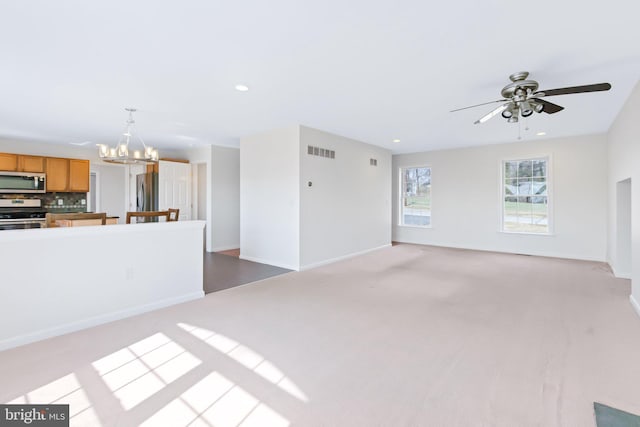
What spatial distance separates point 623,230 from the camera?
4.89 m

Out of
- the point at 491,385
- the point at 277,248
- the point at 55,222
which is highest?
the point at 55,222

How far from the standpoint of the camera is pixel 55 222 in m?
3.67

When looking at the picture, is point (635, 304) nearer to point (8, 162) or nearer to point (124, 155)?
point (124, 155)

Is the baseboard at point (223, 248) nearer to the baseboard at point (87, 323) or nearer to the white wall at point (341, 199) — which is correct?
the white wall at point (341, 199)

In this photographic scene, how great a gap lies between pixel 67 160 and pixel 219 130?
402 centimetres

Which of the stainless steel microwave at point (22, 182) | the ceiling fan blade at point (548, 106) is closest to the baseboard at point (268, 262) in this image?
the ceiling fan blade at point (548, 106)

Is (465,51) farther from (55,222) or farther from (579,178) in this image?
(579,178)

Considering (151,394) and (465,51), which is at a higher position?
(465,51)

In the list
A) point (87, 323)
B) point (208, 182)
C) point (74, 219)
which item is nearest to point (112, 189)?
point (208, 182)

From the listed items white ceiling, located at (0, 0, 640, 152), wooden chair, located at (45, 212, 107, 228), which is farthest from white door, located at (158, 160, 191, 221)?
wooden chair, located at (45, 212, 107, 228)

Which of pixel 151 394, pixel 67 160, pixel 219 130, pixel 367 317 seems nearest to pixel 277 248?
pixel 219 130

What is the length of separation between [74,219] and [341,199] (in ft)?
14.1

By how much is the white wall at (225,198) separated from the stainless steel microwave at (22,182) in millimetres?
3456

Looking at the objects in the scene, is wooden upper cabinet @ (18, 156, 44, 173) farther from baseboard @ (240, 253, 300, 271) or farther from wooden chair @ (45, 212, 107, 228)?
baseboard @ (240, 253, 300, 271)
